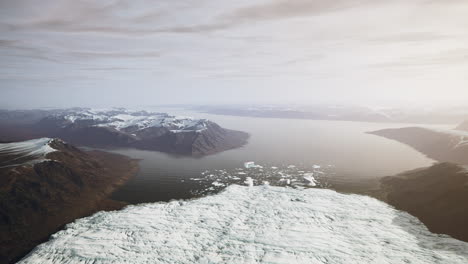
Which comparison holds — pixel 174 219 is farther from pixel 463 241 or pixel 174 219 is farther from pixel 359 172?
pixel 359 172

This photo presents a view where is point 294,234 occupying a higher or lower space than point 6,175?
lower

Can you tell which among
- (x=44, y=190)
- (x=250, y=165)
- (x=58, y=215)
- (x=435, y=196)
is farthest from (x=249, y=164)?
(x=44, y=190)

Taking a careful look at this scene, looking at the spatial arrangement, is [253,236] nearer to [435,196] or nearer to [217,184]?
[217,184]

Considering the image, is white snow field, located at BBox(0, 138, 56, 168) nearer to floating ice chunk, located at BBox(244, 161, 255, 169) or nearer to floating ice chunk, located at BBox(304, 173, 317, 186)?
floating ice chunk, located at BBox(244, 161, 255, 169)

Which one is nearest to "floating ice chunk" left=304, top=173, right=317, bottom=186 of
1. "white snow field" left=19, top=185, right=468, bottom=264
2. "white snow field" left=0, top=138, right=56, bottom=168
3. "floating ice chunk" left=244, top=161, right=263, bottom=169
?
"white snow field" left=19, top=185, right=468, bottom=264

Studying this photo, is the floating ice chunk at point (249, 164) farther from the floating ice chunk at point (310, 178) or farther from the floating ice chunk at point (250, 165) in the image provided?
the floating ice chunk at point (310, 178)

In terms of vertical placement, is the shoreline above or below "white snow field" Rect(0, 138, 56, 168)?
below

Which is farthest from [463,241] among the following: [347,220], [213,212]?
[213,212]
